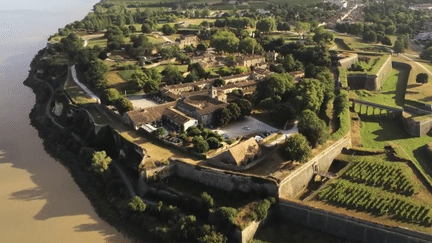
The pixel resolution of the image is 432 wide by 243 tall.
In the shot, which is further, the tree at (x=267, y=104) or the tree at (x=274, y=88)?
the tree at (x=274, y=88)

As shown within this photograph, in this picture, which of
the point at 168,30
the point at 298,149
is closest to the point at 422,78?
the point at 298,149

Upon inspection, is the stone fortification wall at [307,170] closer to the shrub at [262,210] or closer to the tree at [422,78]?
the shrub at [262,210]

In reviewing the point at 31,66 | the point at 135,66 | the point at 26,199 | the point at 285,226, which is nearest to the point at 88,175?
the point at 26,199

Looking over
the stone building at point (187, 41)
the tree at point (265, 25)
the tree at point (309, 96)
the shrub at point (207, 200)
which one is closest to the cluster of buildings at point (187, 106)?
the tree at point (309, 96)

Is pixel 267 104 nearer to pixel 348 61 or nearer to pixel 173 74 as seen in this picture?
pixel 173 74

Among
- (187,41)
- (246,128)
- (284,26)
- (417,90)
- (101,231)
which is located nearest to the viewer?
(101,231)

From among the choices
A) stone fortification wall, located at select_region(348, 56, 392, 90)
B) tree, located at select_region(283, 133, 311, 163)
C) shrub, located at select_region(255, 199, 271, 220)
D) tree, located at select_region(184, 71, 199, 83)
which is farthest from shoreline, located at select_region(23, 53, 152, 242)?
stone fortification wall, located at select_region(348, 56, 392, 90)

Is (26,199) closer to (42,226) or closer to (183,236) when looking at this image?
(42,226)
